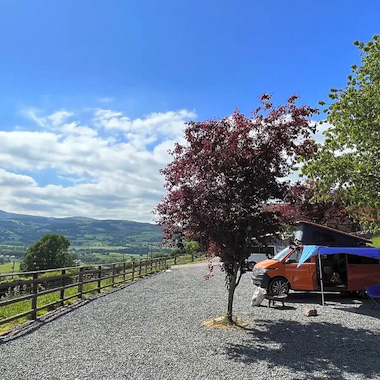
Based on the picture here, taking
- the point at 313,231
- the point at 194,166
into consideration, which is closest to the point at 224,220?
the point at 194,166

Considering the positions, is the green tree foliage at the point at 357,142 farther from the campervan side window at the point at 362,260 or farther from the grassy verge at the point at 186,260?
the grassy verge at the point at 186,260

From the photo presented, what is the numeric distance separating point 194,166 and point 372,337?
202 inches

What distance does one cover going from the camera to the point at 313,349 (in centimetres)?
677

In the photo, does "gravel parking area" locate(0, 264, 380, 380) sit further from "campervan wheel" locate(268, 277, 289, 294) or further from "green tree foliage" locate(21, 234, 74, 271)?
"green tree foliage" locate(21, 234, 74, 271)

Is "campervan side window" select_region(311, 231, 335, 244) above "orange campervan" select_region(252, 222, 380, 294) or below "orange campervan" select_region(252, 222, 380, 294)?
above

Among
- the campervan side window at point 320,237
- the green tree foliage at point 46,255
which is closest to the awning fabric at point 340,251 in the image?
the campervan side window at point 320,237

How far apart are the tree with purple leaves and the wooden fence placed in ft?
11.8

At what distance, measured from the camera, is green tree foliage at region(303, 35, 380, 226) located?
9.70m

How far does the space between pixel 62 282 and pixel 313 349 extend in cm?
733

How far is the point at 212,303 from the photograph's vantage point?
465 inches

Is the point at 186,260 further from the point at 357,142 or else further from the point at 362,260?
the point at 357,142

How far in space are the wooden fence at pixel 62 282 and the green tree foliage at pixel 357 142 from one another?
25.9ft

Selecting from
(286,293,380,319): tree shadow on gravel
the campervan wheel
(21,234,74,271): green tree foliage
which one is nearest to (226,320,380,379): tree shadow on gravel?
(286,293,380,319): tree shadow on gravel

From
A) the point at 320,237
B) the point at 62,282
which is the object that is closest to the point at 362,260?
the point at 320,237
